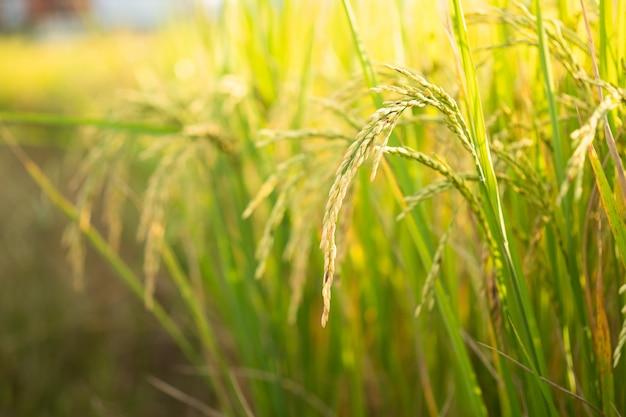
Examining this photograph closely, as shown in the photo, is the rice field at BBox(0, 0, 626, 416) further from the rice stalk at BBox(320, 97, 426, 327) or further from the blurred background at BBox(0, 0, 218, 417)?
the blurred background at BBox(0, 0, 218, 417)

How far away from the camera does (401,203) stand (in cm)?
111

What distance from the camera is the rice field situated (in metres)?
0.90

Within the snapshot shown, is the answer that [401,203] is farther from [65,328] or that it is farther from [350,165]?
[65,328]

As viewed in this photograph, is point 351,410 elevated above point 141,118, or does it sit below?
below

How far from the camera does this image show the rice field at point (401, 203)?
0.90 m

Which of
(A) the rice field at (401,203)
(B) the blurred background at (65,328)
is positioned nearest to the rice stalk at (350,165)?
(A) the rice field at (401,203)

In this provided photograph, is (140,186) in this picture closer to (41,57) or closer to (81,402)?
(81,402)

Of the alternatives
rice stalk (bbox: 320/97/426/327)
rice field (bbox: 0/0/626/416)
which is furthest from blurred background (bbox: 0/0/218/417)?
rice stalk (bbox: 320/97/426/327)

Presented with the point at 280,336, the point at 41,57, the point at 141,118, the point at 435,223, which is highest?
the point at 41,57

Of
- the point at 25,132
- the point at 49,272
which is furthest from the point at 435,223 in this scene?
the point at 25,132

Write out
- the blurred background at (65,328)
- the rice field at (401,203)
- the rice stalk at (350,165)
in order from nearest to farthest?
the rice stalk at (350,165) < the rice field at (401,203) < the blurred background at (65,328)

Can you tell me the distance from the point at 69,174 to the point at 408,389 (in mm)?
3407

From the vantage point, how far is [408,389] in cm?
155

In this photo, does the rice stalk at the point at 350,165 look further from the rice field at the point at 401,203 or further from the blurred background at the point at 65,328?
the blurred background at the point at 65,328
